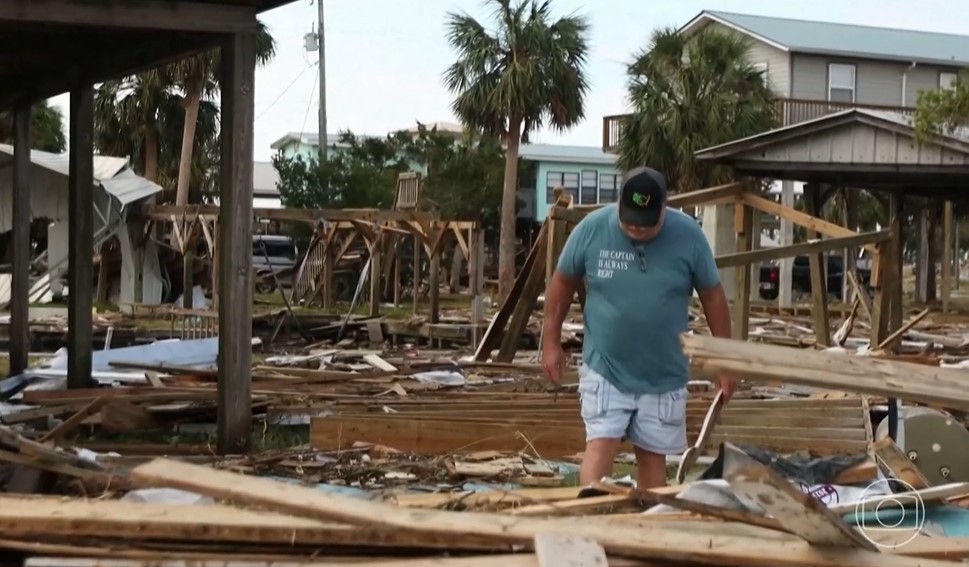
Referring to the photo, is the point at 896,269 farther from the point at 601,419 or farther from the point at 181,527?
the point at 181,527

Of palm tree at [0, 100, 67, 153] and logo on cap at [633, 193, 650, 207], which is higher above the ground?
palm tree at [0, 100, 67, 153]

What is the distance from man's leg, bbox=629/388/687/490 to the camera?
18.3ft

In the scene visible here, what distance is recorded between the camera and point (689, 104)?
97.9 ft

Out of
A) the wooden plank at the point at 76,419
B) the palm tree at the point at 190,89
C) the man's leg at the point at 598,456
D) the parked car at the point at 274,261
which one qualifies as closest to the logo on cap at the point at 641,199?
the man's leg at the point at 598,456

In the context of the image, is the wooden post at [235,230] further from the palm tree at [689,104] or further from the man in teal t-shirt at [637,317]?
the palm tree at [689,104]

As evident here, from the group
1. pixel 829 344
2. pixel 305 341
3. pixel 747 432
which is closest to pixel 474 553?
pixel 747 432

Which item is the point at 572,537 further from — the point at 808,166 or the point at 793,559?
the point at 808,166

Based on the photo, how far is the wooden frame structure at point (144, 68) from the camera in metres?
7.84

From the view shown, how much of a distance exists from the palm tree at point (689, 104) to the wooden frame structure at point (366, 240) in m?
7.27

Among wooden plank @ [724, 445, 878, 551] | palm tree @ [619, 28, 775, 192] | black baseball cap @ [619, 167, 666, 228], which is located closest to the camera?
wooden plank @ [724, 445, 878, 551]

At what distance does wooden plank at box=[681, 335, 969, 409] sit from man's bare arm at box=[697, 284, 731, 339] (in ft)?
5.71

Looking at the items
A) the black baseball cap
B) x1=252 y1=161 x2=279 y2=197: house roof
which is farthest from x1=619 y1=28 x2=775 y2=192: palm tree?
x1=252 y1=161 x2=279 y2=197: house roof

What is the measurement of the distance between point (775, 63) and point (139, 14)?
104 ft

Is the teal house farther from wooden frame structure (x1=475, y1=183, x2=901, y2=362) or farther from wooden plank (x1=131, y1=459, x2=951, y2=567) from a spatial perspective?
wooden plank (x1=131, y1=459, x2=951, y2=567)
